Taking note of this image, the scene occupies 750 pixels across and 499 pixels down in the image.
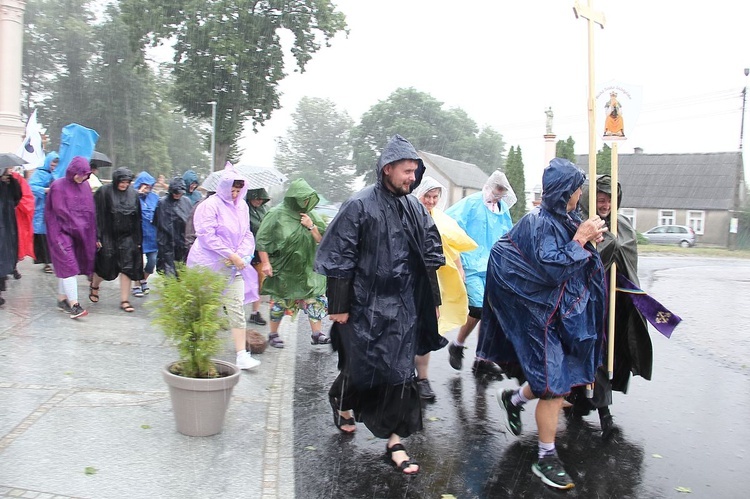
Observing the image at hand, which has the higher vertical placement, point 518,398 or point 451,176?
point 451,176

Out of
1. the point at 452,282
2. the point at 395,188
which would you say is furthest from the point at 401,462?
the point at 452,282

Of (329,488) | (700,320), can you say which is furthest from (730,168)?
(329,488)

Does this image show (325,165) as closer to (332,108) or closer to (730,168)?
(332,108)

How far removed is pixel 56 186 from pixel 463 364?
475 cm

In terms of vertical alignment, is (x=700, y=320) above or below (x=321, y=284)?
below

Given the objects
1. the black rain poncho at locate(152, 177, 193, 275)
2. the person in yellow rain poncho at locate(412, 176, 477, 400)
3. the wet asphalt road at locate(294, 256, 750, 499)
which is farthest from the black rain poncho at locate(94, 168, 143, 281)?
the person in yellow rain poncho at locate(412, 176, 477, 400)

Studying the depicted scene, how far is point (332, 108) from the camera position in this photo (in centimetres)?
7531

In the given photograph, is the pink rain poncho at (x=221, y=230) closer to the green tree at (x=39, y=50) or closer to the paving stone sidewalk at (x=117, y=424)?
the paving stone sidewalk at (x=117, y=424)

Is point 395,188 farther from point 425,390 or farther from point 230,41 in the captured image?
point 230,41

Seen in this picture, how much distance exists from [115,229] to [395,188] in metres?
4.86

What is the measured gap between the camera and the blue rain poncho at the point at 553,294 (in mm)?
4027

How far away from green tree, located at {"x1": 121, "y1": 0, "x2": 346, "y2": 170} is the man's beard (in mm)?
28581

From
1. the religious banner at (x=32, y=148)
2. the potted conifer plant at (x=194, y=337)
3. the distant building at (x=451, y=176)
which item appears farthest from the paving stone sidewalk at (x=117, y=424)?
the distant building at (x=451, y=176)

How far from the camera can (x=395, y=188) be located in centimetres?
421
